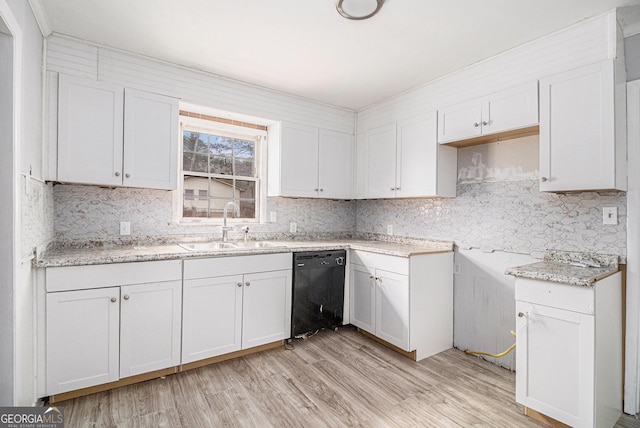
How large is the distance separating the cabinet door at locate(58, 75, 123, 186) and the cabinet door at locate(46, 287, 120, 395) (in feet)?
2.85

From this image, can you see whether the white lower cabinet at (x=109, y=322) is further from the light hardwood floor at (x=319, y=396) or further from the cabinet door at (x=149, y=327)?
the light hardwood floor at (x=319, y=396)

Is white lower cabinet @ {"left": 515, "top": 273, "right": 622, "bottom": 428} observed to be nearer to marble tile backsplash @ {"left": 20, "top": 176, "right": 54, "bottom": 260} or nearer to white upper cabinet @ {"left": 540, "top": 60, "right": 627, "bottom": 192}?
white upper cabinet @ {"left": 540, "top": 60, "right": 627, "bottom": 192}

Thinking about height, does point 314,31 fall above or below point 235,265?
above

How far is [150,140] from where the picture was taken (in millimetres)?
2627

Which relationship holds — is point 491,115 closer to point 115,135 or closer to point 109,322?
point 115,135

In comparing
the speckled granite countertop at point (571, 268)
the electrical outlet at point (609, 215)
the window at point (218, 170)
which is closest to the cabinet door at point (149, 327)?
the window at point (218, 170)

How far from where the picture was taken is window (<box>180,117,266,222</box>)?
10.4ft

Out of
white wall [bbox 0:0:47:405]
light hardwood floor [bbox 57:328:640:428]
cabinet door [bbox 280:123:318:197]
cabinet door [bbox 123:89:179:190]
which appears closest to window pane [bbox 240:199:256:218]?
cabinet door [bbox 280:123:318:197]

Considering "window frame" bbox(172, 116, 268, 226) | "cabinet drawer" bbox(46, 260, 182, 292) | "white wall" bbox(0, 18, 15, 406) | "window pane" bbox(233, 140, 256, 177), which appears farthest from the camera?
"window pane" bbox(233, 140, 256, 177)

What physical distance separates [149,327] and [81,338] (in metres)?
0.39

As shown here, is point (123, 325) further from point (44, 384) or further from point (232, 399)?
point (232, 399)

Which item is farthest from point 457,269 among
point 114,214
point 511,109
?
point 114,214

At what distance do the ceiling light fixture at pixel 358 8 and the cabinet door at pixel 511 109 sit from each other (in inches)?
47.1

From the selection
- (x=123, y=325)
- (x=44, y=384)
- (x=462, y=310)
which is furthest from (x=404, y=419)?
(x=44, y=384)
